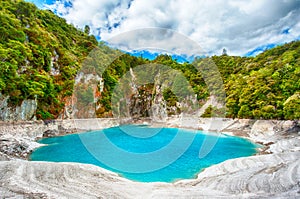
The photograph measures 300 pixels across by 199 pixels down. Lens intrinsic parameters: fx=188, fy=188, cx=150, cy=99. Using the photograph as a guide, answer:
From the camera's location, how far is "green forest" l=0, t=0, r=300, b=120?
22.6m

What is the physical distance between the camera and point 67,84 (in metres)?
31.9

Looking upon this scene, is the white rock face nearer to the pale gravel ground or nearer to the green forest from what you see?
the green forest

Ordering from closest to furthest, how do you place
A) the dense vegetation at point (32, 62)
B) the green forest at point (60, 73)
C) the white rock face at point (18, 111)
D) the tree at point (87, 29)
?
the white rock face at point (18, 111) → the dense vegetation at point (32, 62) → the green forest at point (60, 73) → the tree at point (87, 29)

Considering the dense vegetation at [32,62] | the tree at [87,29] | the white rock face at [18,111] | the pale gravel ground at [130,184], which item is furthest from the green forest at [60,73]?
the pale gravel ground at [130,184]

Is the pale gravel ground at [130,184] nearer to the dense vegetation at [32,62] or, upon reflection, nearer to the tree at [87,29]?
the dense vegetation at [32,62]

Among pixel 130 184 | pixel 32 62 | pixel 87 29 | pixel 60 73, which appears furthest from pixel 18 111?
pixel 87 29

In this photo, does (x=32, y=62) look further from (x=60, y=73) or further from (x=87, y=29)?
(x=87, y=29)

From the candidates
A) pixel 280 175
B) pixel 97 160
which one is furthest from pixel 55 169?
pixel 280 175

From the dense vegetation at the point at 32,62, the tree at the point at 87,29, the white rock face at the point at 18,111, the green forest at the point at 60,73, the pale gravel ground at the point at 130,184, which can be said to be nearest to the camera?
the pale gravel ground at the point at 130,184

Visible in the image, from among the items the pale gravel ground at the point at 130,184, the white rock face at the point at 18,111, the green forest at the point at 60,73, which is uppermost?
the green forest at the point at 60,73

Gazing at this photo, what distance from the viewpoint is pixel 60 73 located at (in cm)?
3148

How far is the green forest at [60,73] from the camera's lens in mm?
22594

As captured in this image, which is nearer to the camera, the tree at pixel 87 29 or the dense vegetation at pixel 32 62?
the dense vegetation at pixel 32 62

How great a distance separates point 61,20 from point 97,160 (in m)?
42.7
